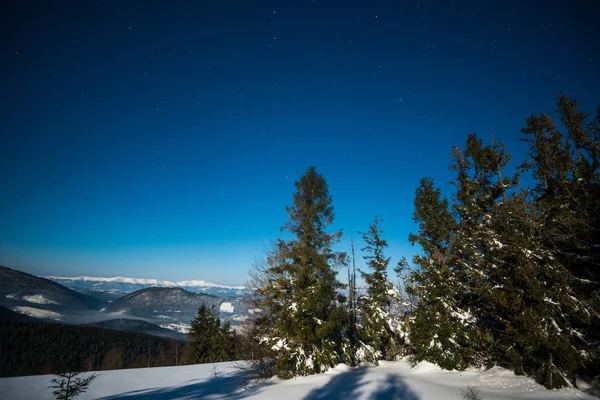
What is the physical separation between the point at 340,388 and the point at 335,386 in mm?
375

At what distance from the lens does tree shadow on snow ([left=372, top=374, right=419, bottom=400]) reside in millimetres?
10289

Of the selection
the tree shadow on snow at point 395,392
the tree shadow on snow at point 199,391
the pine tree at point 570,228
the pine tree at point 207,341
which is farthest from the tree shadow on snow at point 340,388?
the pine tree at point 207,341

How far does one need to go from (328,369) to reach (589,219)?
43.7 ft

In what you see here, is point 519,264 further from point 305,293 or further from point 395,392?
point 305,293

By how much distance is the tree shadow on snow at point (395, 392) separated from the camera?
10289 millimetres

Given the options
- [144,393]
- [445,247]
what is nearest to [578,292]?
[445,247]

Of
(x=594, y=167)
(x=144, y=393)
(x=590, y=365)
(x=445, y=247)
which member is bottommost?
(x=144, y=393)

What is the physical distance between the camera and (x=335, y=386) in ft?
39.8

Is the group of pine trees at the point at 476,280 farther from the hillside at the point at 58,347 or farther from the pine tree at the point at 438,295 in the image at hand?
the hillside at the point at 58,347

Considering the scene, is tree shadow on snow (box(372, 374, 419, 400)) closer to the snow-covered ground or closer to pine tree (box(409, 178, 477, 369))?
the snow-covered ground

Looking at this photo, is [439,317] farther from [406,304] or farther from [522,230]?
[522,230]

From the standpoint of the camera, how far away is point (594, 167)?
11320 mm

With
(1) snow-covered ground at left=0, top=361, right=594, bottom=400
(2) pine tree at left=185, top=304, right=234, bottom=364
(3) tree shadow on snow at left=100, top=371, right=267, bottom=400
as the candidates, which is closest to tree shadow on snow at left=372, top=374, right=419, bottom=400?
(1) snow-covered ground at left=0, top=361, right=594, bottom=400

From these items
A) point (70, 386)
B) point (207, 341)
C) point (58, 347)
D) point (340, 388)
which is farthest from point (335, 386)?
point (58, 347)
